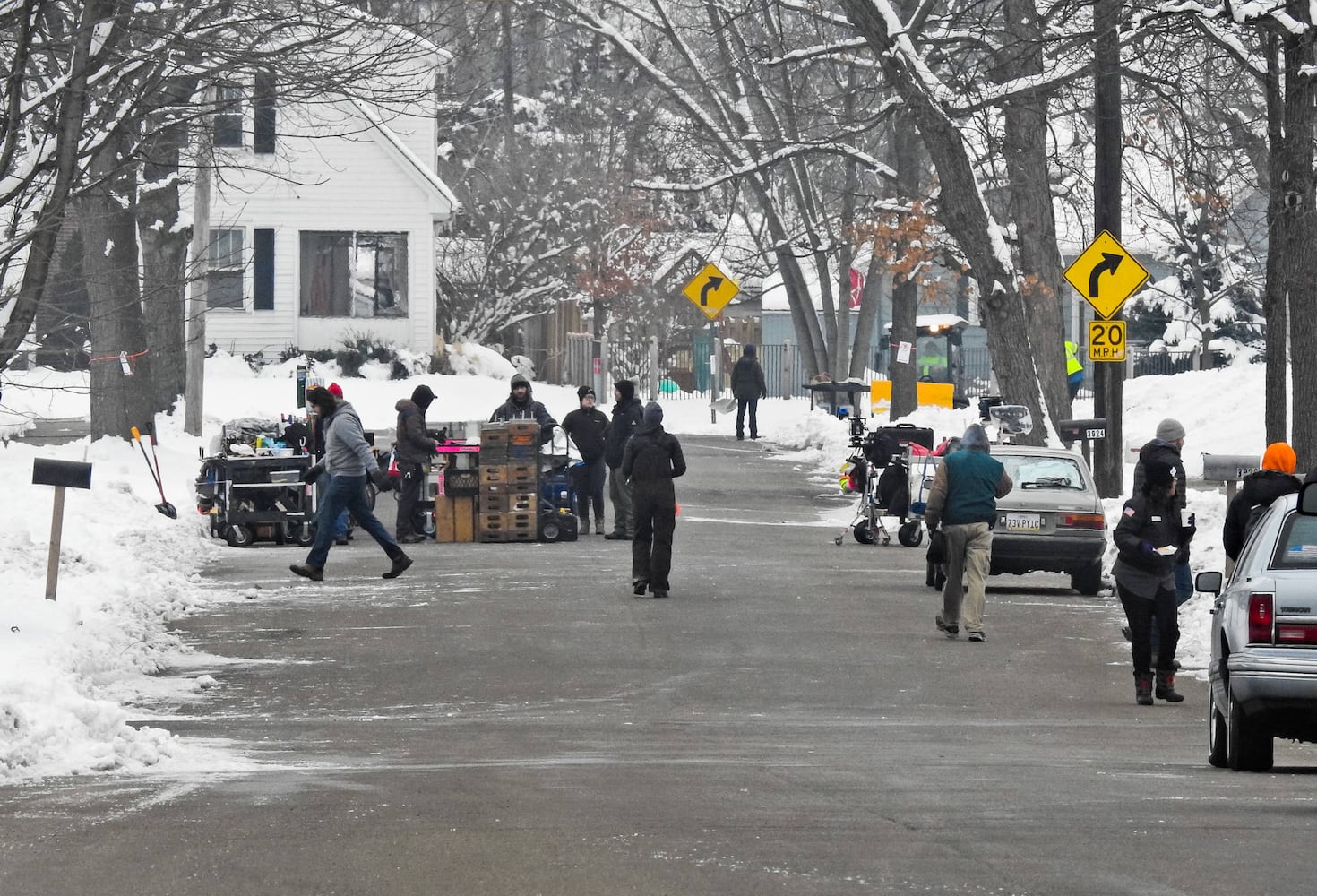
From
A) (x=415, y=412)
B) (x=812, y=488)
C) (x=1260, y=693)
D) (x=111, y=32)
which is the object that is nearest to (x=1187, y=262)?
(x=812, y=488)

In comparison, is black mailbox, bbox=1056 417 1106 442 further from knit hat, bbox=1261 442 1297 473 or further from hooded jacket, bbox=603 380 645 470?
knit hat, bbox=1261 442 1297 473

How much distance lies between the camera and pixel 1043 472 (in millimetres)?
20828

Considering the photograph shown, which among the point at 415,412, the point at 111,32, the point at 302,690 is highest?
the point at 111,32

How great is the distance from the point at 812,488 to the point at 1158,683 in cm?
1858

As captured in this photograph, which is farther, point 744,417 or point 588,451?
point 744,417

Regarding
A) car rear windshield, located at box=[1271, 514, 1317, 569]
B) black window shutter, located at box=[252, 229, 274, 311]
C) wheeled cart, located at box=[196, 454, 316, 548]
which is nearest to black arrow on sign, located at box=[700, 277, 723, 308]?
black window shutter, located at box=[252, 229, 274, 311]

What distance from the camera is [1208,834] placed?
8.49m

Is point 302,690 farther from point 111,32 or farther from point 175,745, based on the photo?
point 111,32

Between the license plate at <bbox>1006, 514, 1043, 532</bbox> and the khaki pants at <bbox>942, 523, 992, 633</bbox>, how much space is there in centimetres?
300

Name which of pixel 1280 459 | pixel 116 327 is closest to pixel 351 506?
pixel 1280 459

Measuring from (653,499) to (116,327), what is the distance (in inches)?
614

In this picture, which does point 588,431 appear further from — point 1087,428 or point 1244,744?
point 1244,744

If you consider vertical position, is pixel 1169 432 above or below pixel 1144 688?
above

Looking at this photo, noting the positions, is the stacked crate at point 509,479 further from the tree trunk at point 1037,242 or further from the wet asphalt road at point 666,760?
the tree trunk at point 1037,242
